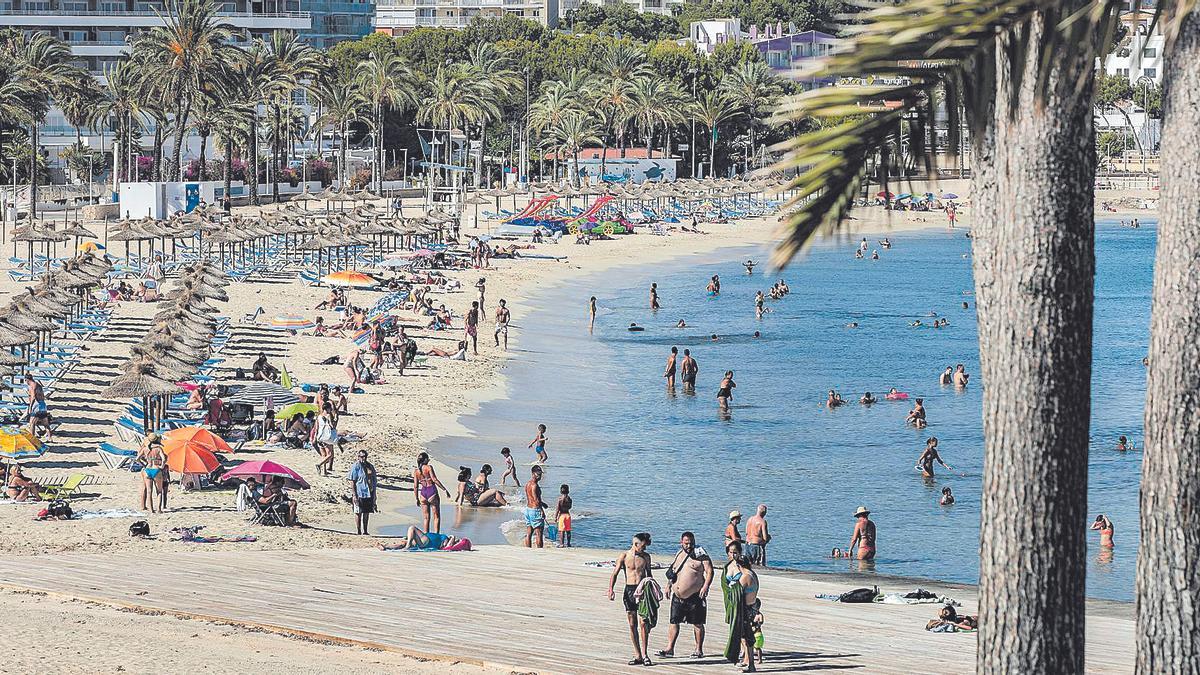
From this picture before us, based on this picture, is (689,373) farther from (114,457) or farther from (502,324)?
(114,457)

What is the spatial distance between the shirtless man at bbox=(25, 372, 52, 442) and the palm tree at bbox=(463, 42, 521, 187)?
66.4 meters

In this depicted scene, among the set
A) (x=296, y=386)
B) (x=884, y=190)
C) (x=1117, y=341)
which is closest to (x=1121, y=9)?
(x=884, y=190)

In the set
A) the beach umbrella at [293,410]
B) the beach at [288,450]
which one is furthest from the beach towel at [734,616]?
the beach umbrella at [293,410]

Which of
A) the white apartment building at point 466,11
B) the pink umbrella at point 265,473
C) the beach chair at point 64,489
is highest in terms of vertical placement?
the white apartment building at point 466,11

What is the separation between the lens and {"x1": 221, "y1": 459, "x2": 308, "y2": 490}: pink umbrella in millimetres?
19906

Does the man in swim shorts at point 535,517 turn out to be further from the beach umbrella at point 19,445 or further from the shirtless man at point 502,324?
the shirtless man at point 502,324

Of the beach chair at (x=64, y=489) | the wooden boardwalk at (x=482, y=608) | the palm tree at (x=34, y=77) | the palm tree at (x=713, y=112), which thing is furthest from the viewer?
the palm tree at (x=713, y=112)

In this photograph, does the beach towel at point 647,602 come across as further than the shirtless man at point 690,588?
No

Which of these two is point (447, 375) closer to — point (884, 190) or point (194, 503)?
point (194, 503)

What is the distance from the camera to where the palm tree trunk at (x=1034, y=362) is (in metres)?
4.23

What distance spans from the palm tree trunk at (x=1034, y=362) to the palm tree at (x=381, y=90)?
80524mm

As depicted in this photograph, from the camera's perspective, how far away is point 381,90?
292 ft

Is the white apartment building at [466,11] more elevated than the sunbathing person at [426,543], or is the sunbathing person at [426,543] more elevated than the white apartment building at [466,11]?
the white apartment building at [466,11]

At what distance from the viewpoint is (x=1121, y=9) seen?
360 centimetres
